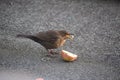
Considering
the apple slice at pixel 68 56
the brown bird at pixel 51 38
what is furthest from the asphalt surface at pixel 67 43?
the brown bird at pixel 51 38

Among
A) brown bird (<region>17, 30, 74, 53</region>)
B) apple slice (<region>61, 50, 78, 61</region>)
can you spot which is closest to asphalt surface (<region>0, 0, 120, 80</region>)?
apple slice (<region>61, 50, 78, 61</region>)

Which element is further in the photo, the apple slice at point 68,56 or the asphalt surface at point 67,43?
the apple slice at point 68,56

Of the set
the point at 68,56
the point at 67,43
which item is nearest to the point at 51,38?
the point at 68,56

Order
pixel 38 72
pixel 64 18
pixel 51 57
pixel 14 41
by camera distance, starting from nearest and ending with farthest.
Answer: pixel 38 72 < pixel 51 57 < pixel 14 41 < pixel 64 18

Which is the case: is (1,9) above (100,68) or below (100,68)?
above

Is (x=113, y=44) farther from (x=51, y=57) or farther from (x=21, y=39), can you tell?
(x=21, y=39)

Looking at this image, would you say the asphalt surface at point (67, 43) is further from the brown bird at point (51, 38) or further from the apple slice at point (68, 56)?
the brown bird at point (51, 38)

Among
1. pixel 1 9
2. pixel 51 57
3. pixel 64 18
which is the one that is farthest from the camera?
pixel 1 9

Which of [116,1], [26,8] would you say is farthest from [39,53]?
[116,1]

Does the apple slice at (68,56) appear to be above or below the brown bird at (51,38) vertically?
below
